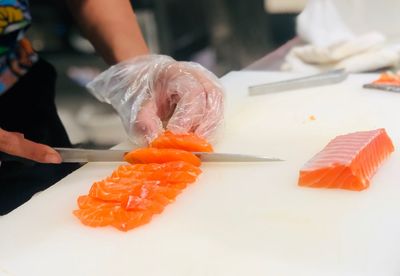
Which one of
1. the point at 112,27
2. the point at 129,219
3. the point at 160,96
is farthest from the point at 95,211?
the point at 112,27

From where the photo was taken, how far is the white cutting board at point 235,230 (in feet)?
2.63

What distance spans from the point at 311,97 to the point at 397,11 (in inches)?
36.2

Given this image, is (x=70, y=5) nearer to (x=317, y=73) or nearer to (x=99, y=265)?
(x=317, y=73)

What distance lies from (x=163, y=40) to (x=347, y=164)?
2254 millimetres

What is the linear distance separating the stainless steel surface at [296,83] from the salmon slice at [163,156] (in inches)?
20.0

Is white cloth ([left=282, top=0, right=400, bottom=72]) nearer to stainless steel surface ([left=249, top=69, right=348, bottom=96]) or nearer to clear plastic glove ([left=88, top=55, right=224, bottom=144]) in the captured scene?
stainless steel surface ([left=249, top=69, right=348, bottom=96])

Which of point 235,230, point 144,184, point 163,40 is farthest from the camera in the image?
point 163,40

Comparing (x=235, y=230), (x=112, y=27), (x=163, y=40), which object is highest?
(x=112, y=27)

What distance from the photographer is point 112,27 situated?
1.54 m

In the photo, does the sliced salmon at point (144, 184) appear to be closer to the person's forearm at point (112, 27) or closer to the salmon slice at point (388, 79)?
the person's forearm at point (112, 27)

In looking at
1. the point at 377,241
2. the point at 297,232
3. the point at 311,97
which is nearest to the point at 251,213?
the point at 297,232

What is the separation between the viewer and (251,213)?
0.93 metres

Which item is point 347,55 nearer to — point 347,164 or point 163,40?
point 347,164

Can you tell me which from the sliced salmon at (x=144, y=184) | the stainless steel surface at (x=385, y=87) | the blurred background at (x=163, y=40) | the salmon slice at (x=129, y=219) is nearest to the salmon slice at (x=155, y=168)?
the sliced salmon at (x=144, y=184)
